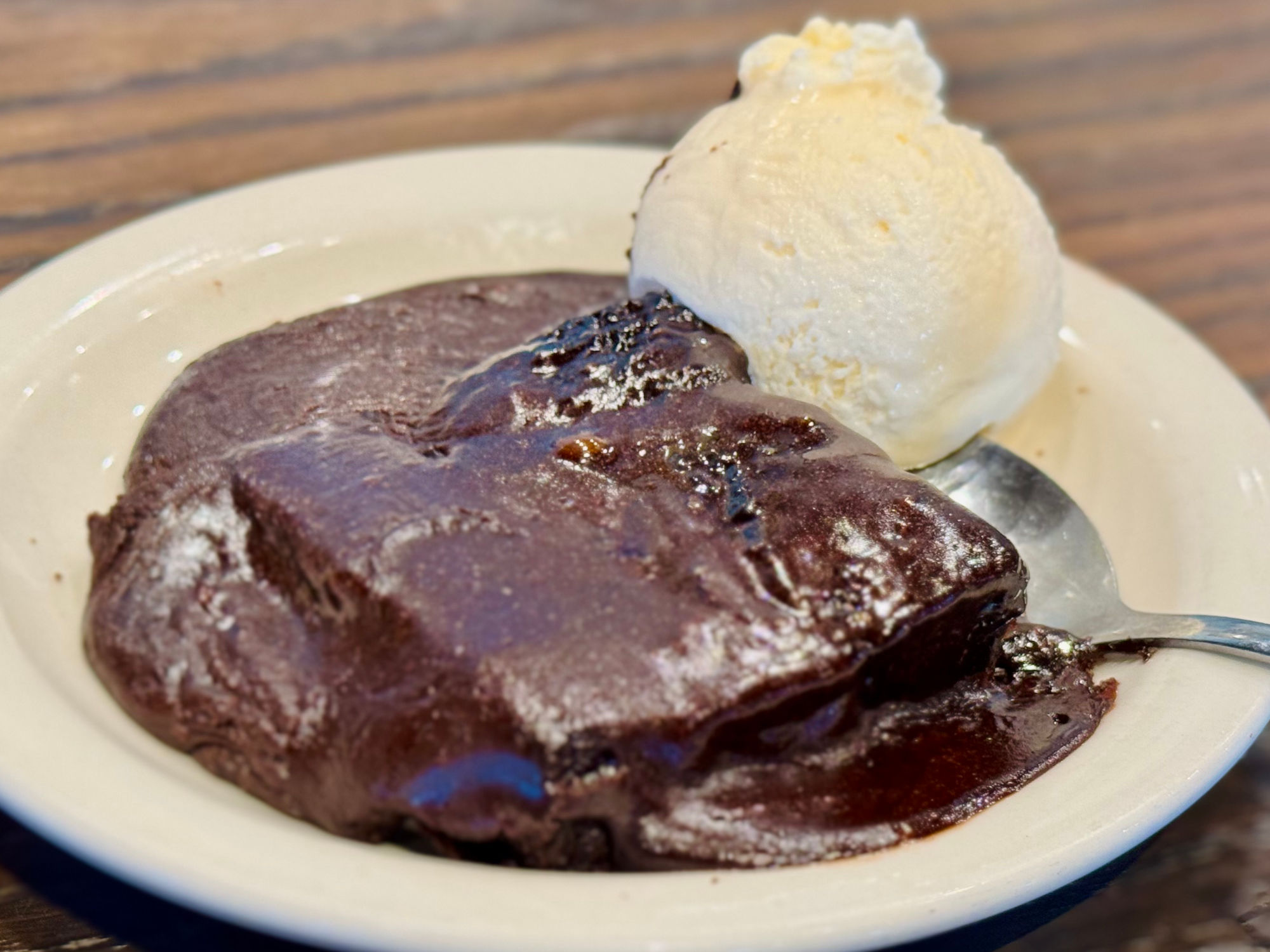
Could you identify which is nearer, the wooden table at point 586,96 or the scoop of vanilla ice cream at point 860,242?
the scoop of vanilla ice cream at point 860,242

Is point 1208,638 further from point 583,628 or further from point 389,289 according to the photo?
point 389,289

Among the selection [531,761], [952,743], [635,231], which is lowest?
[952,743]

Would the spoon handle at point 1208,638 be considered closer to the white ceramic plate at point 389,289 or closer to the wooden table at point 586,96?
the white ceramic plate at point 389,289

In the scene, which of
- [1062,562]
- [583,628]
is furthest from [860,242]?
[583,628]

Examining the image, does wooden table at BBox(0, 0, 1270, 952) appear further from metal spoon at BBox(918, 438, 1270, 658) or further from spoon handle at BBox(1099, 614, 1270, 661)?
spoon handle at BBox(1099, 614, 1270, 661)

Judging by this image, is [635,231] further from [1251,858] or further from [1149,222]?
[1149,222]

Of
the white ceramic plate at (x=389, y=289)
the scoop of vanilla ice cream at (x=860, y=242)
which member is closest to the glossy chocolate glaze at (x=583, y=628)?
the white ceramic plate at (x=389, y=289)

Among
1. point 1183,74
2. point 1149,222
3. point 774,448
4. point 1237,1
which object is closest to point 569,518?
point 774,448

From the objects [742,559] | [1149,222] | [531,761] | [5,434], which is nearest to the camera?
[531,761]
